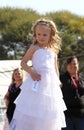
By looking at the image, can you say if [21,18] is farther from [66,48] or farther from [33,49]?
[33,49]

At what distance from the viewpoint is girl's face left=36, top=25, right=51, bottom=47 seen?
510 centimetres

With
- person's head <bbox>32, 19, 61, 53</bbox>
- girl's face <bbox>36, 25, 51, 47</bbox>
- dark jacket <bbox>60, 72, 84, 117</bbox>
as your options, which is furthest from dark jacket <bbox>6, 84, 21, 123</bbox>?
girl's face <bbox>36, 25, 51, 47</bbox>

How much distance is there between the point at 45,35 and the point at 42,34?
0.03 metres

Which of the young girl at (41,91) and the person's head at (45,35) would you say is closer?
the young girl at (41,91)

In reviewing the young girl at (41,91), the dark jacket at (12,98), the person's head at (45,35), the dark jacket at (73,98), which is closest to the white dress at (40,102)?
the young girl at (41,91)

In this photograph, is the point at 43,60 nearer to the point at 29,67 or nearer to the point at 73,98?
the point at 29,67

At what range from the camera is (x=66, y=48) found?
1273 inches

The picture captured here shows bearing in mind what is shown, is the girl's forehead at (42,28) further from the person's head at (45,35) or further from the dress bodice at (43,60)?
the dress bodice at (43,60)

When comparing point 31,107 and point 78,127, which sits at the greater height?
point 31,107

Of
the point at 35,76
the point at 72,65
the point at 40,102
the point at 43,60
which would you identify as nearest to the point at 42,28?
the point at 43,60

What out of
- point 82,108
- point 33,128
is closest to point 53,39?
point 33,128

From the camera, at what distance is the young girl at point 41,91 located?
4951 mm

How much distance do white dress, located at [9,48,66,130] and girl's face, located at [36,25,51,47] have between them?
99mm

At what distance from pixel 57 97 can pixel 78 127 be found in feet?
5.55
